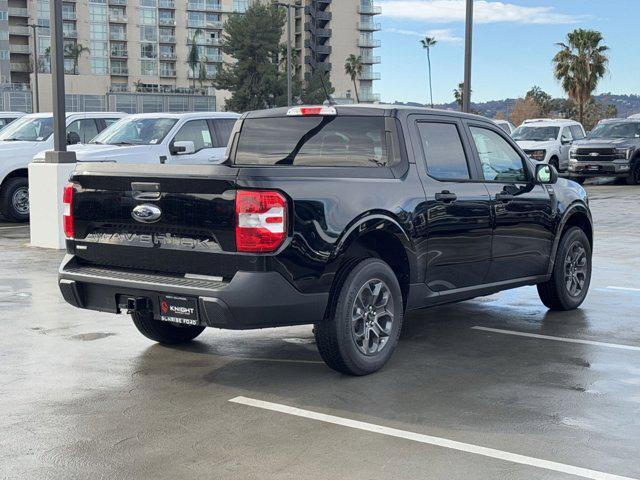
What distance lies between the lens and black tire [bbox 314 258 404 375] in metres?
6.12

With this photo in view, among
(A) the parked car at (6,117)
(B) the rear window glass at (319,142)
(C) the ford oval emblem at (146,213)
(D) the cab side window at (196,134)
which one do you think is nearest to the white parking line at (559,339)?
(B) the rear window glass at (319,142)

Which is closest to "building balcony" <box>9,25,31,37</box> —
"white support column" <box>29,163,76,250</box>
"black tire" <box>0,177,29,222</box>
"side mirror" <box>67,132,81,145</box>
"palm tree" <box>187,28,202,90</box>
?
"palm tree" <box>187,28,202,90</box>

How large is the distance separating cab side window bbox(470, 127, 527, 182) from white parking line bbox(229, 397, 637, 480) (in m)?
2.90

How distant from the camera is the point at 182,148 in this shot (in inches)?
602

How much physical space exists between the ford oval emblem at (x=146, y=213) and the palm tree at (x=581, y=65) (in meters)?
58.4

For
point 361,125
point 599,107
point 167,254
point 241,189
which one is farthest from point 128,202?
point 599,107

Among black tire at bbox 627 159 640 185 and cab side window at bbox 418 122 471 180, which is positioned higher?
cab side window at bbox 418 122 471 180

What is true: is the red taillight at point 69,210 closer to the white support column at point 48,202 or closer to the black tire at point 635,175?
the white support column at point 48,202

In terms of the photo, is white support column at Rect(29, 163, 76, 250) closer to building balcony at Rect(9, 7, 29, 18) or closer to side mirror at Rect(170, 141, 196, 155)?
side mirror at Rect(170, 141, 196, 155)

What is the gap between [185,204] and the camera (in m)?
5.91

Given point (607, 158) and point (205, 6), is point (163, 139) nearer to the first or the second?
point (607, 158)

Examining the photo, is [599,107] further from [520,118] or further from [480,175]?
[480,175]

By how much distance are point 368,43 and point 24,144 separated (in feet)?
377

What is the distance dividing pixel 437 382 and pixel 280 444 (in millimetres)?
1591
